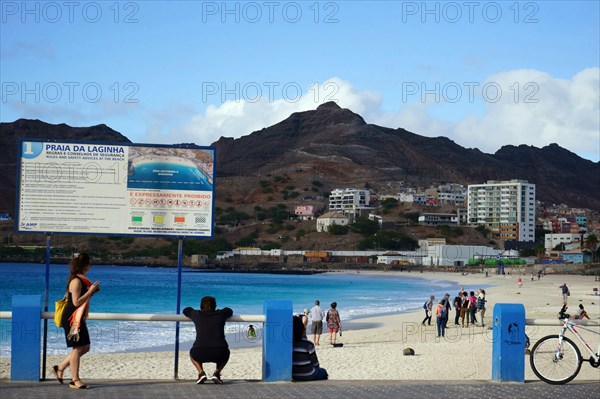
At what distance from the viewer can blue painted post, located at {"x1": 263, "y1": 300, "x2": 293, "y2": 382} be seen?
10102 mm

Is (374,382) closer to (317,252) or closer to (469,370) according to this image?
(469,370)

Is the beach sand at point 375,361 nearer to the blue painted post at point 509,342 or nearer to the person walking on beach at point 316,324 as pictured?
the person walking on beach at point 316,324

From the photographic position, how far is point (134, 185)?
10.9 m

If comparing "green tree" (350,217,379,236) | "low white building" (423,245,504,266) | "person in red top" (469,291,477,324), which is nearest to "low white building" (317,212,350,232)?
"green tree" (350,217,379,236)

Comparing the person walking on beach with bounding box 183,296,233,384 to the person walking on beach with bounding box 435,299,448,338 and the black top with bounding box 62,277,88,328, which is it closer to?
the black top with bounding box 62,277,88,328

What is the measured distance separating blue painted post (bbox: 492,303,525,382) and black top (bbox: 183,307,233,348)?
3243 millimetres

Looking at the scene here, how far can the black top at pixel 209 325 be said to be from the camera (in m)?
9.93

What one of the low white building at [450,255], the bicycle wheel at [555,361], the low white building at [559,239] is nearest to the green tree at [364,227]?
the low white building at [450,255]

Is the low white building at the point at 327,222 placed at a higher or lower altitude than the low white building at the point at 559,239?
higher

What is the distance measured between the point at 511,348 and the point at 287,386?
9.11ft

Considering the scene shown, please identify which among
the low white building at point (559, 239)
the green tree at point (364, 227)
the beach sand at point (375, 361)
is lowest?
the beach sand at point (375, 361)

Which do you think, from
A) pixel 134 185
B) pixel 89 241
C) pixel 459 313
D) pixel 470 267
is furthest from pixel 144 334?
pixel 89 241

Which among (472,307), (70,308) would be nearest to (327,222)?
(472,307)

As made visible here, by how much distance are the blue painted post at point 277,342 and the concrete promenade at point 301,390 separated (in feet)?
0.67
